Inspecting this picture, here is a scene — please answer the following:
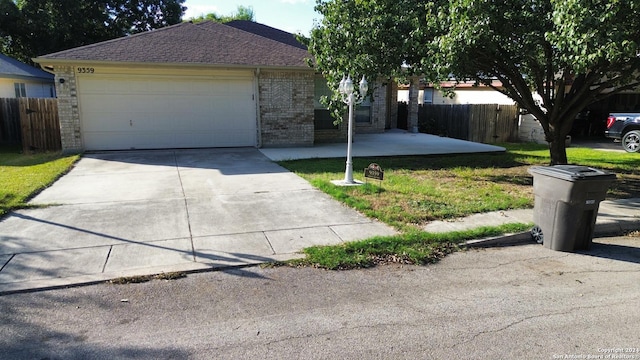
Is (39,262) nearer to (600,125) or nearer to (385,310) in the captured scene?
(385,310)

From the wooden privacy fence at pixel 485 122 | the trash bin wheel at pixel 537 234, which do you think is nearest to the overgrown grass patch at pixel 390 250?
the trash bin wheel at pixel 537 234

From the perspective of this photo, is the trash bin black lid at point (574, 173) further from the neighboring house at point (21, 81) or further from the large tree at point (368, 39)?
the neighboring house at point (21, 81)

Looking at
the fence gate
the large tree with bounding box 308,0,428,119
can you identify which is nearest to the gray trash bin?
the large tree with bounding box 308,0,428,119

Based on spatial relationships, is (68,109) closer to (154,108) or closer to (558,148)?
(154,108)

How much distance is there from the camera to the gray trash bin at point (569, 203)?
5.65 metres

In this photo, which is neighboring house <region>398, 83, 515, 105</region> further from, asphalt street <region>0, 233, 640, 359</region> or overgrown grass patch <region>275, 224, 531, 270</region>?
asphalt street <region>0, 233, 640, 359</region>

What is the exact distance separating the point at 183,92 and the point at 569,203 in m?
11.9

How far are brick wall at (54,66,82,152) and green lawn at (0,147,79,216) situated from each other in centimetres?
54

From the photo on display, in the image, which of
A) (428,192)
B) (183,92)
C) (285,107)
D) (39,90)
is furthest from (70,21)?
(428,192)

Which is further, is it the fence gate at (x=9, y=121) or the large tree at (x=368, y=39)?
the fence gate at (x=9, y=121)

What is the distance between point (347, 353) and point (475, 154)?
12180mm

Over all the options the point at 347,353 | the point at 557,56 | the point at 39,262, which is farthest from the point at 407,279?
the point at 557,56

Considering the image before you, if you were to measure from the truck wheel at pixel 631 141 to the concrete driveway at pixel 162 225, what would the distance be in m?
13.2

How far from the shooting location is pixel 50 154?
1339cm
